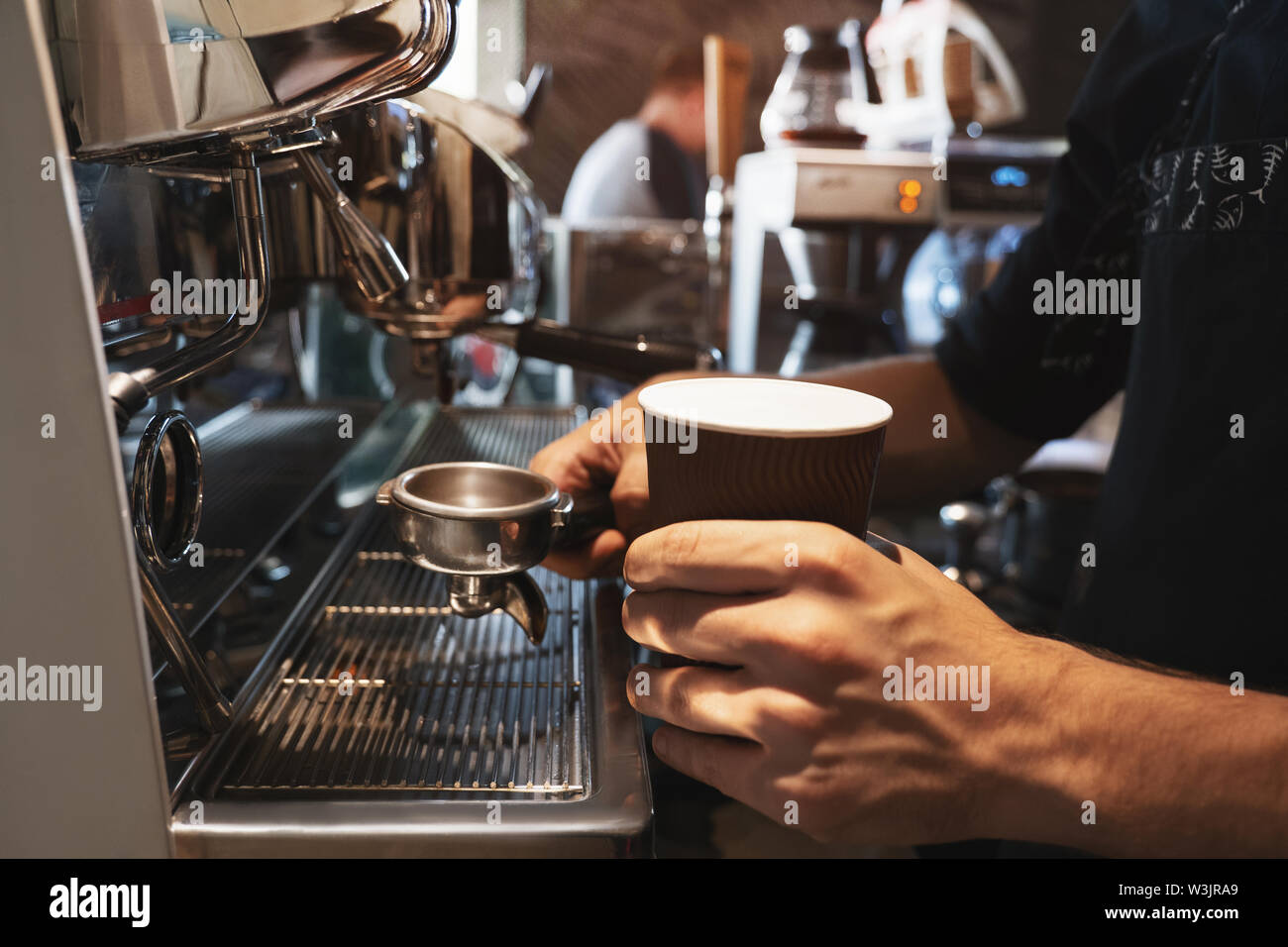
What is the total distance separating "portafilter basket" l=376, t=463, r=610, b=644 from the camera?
1.27ft

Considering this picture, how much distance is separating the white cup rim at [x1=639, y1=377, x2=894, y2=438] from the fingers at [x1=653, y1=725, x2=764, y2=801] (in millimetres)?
128

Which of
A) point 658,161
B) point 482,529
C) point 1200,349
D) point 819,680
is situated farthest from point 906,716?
point 658,161

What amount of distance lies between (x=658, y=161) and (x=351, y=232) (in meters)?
1.87

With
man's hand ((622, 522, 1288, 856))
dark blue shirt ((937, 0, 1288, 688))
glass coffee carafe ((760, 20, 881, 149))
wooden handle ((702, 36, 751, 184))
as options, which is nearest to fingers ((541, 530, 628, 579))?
man's hand ((622, 522, 1288, 856))

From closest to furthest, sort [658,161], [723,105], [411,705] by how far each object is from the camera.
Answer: [411,705] < [723,105] < [658,161]

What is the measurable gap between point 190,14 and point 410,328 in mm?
305

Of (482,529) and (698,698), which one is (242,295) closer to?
(482,529)

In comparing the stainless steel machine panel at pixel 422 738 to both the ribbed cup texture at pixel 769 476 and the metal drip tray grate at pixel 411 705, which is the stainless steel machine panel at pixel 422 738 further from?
the ribbed cup texture at pixel 769 476

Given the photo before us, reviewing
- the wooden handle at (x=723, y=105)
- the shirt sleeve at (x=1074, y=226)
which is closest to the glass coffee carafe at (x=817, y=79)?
the wooden handle at (x=723, y=105)

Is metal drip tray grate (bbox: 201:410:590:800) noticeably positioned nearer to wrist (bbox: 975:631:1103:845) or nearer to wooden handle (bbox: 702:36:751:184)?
wrist (bbox: 975:631:1103:845)

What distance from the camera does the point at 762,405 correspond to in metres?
0.37

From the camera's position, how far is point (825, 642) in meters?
0.31

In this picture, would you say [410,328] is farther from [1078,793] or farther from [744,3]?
[744,3]

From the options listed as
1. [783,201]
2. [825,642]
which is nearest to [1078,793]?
[825,642]
